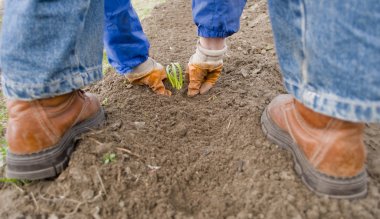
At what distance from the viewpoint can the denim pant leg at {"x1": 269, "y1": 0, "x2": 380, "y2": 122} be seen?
100cm

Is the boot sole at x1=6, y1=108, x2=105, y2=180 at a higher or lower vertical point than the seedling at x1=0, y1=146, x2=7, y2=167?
higher

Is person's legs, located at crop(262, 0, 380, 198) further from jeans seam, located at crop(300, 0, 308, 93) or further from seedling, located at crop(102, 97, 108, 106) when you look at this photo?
seedling, located at crop(102, 97, 108, 106)

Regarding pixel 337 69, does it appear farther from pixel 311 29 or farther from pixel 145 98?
pixel 145 98

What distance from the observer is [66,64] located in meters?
1.28

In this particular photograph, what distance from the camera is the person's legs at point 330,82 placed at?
102 cm

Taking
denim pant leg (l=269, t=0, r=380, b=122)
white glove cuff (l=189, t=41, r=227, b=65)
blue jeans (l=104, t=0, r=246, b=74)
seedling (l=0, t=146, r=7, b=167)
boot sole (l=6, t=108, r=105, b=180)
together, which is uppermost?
denim pant leg (l=269, t=0, r=380, b=122)

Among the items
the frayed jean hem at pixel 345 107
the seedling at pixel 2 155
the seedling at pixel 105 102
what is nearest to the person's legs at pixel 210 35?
the seedling at pixel 105 102

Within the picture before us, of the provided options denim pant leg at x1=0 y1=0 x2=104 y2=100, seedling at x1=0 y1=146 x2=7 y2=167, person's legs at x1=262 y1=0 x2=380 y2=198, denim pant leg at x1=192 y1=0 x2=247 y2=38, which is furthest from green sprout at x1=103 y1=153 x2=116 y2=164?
denim pant leg at x1=192 y1=0 x2=247 y2=38

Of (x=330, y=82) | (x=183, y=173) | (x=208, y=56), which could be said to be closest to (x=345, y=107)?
(x=330, y=82)

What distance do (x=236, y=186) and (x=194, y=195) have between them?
17 cm

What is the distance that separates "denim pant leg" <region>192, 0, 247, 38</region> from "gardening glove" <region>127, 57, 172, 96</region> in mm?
361

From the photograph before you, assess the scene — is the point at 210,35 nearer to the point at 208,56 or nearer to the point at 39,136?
the point at 208,56

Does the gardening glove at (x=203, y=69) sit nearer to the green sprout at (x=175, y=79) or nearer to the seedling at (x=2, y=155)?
the green sprout at (x=175, y=79)

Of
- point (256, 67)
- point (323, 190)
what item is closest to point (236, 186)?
point (323, 190)
